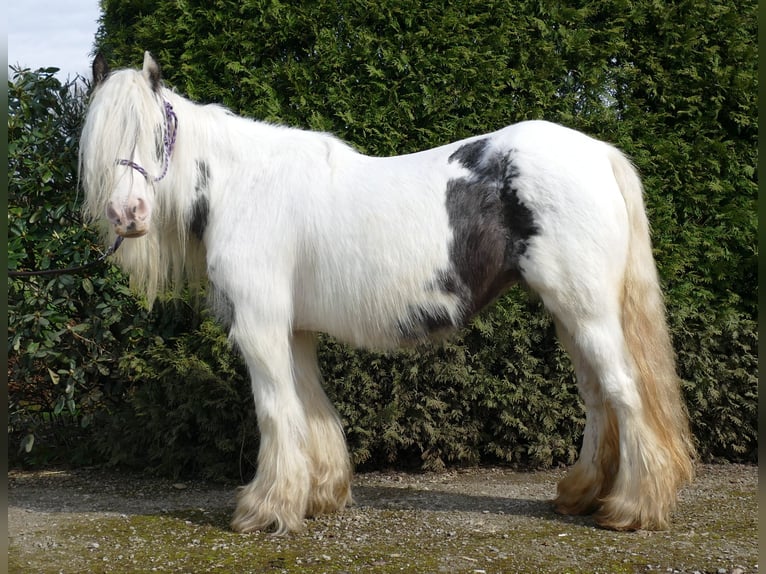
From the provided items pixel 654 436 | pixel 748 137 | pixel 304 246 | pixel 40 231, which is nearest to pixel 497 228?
pixel 304 246

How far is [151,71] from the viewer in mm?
3391

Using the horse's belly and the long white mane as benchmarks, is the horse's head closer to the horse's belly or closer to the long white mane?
the long white mane

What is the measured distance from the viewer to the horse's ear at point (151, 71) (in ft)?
11.1

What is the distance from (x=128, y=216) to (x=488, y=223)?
167cm

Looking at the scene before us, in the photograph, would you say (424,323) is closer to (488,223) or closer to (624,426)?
(488,223)

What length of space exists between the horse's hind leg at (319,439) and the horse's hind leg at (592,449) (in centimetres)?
125

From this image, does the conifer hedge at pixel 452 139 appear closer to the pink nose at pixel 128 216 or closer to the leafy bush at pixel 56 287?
the leafy bush at pixel 56 287

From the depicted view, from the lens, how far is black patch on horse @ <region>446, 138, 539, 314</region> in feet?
10.9

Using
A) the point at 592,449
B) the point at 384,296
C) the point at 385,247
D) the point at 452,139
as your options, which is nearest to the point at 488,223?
the point at 385,247

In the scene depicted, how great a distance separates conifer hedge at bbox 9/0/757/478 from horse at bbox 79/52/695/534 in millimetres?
1190

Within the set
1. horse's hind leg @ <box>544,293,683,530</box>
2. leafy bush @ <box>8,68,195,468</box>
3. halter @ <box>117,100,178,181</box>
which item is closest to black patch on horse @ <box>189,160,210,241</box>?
halter @ <box>117,100,178,181</box>

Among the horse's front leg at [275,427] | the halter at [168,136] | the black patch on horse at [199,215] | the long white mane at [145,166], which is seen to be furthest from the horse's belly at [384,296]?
the halter at [168,136]

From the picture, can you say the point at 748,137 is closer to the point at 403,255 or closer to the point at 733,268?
the point at 733,268

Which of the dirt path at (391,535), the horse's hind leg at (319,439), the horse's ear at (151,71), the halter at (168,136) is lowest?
the dirt path at (391,535)
